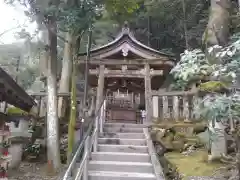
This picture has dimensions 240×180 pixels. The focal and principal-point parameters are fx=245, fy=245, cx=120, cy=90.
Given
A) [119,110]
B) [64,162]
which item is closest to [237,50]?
[64,162]

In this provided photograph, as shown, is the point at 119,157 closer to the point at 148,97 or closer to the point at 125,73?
the point at 148,97

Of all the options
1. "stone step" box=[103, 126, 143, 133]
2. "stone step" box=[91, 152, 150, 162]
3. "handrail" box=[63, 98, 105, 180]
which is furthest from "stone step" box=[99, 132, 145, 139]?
"stone step" box=[91, 152, 150, 162]

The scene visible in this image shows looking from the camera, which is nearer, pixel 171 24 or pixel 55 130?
pixel 55 130

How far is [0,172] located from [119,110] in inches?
364

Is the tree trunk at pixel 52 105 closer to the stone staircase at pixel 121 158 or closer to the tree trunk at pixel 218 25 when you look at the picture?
the stone staircase at pixel 121 158

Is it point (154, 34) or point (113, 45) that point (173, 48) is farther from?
point (113, 45)

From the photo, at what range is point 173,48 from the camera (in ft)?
64.6

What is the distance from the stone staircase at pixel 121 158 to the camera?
5500 mm

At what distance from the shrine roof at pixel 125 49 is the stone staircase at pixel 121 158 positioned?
12.0 ft

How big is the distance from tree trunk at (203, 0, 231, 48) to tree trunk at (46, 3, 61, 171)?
437cm

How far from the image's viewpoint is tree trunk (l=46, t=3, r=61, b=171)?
23.1 ft

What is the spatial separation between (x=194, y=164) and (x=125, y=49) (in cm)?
570

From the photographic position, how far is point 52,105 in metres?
7.52

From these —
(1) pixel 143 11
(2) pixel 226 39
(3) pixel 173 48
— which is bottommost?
(2) pixel 226 39
